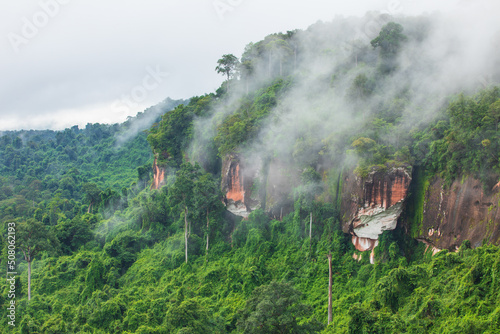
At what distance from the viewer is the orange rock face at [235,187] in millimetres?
29688

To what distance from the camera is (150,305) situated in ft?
79.5

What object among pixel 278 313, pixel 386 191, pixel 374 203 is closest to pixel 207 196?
pixel 374 203

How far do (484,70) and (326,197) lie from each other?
453 inches

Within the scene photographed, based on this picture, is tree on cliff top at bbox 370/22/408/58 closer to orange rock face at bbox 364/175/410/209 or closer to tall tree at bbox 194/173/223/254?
orange rock face at bbox 364/175/410/209

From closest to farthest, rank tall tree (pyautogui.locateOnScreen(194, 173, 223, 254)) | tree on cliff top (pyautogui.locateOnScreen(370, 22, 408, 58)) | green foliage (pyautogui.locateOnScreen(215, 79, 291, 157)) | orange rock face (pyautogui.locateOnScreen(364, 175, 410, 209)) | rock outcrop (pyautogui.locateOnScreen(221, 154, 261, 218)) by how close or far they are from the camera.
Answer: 1. orange rock face (pyautogui.locateOnScreen(364, 175, 410, 209))
2. tall tree (pyautogui.locateOnScreen(194, 173, 223, 254))
3. rock outcrop (pyautogui.locateOnScreen(221, 154, 261, 218))
4. green foliage (pyautogui.locateOnScreen(215, 79, 291, 157))
5. tree on cliff top (pyautogui.locateOnScreen(370, 22, 408, 58))

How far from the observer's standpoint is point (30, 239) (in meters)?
28.2

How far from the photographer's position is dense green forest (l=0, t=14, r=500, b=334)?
16.8m

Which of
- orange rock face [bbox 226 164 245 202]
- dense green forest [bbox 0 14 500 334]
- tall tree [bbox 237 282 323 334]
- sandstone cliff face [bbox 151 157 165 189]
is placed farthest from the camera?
sandstone cliff face [bbox 151 157 165 189]

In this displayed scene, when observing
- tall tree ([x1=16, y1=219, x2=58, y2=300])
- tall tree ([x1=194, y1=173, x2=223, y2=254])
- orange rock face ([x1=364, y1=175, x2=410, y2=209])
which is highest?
orange rock face ([x1=364, y1=175, x2=410, y2=209])

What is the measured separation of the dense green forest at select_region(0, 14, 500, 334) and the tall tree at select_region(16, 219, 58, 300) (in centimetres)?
8

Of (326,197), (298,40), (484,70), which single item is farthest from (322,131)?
(298,40)

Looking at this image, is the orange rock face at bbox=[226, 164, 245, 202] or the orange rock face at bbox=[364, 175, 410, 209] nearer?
the orange rock face at bbox=[364, 175, 410, 209]

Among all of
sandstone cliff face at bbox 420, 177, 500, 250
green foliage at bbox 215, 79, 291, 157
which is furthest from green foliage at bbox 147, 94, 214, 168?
sandstone cliff face at bbox 420, 177, 500, 250

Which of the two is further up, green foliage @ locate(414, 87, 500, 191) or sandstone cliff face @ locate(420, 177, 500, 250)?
green foliage @ locate(414, 87, 500, 191)
